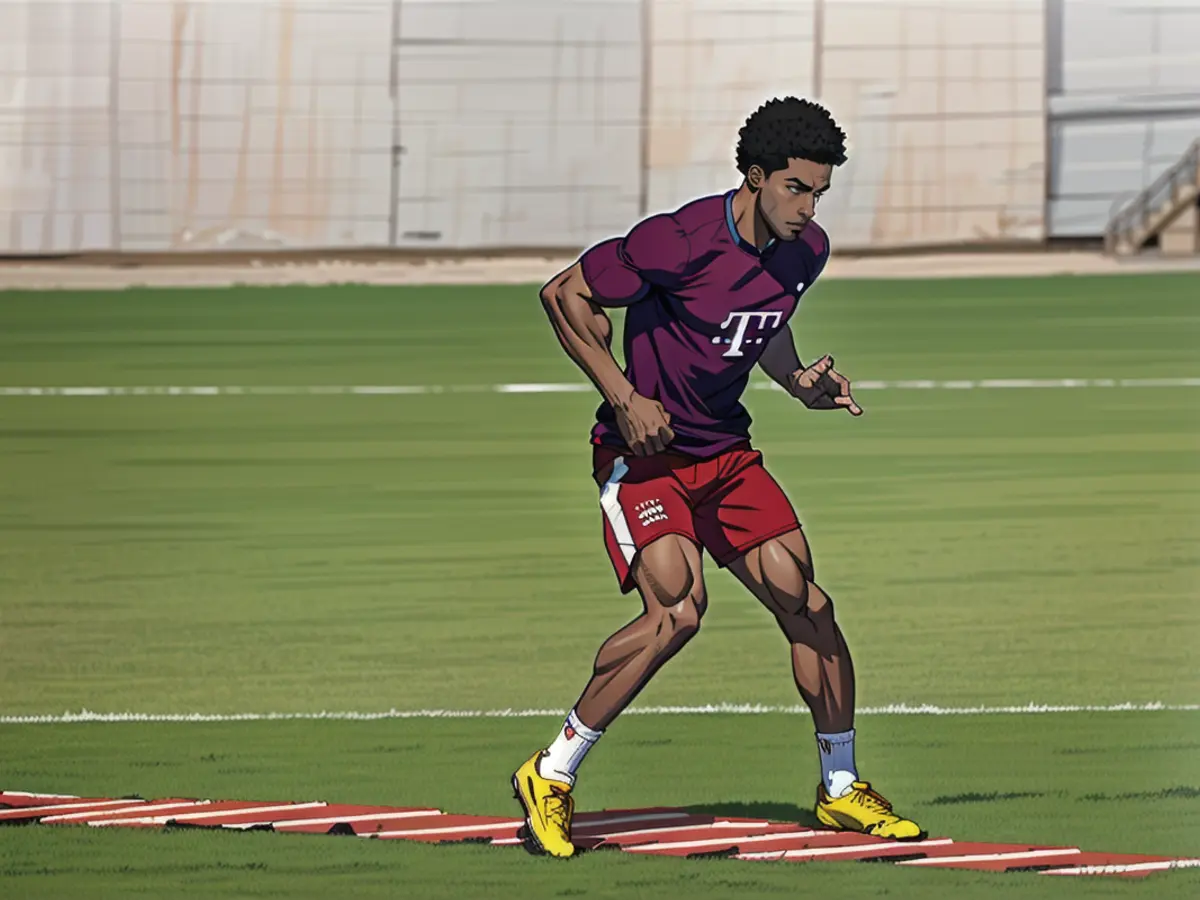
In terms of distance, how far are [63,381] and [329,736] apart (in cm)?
1496

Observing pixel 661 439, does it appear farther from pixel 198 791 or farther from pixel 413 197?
pixel 413 197

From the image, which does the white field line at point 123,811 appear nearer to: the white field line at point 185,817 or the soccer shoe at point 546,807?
the white field line at point 185,817

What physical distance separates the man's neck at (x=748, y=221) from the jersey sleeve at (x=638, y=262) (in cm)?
14

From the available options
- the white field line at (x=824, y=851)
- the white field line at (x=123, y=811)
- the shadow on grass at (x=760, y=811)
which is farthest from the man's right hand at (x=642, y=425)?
the white field line at (x=123, y=811)

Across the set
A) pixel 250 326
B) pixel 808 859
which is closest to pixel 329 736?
pixel 808 859

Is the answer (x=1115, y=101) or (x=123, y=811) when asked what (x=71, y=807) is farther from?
(x=1115, y=101)

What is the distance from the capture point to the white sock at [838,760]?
20.5ft

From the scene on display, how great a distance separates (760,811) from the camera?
22.3 ft

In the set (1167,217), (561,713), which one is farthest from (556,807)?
(1167,217)

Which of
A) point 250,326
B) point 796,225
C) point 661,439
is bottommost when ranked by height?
point 250,326

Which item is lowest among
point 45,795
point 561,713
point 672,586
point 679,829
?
point 561,713

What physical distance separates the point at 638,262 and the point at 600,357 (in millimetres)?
248

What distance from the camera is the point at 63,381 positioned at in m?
22.4

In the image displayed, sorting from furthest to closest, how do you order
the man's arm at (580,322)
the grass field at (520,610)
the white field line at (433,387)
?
the white field line at (433,387) < the grass field at (520,610) < the man's arm at (580,322)
